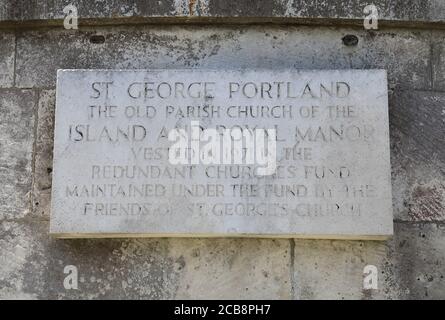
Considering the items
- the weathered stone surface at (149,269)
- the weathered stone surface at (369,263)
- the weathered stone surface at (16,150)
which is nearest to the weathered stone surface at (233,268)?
the weathered stone surface at (149,269)

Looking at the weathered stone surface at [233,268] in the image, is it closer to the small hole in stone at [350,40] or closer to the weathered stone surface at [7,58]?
the small hole in stone at [350,40]

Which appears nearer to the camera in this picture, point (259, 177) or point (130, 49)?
point (259, 177)

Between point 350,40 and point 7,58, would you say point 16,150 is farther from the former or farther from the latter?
point 350,40

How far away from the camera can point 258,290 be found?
456 centimetres

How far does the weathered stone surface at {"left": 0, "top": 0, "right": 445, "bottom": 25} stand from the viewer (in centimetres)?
488

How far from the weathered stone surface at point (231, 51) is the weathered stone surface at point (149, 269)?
45.3 inches

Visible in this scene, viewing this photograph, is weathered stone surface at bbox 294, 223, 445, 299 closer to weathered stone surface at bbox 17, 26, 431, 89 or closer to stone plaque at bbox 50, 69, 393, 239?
stone plaque at bbox 50, 69, 393, 239

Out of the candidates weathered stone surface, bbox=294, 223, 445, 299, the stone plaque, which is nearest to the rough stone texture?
weathered stone surface, bbox=294, 223, 445, 299

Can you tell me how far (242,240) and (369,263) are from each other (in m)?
0.79

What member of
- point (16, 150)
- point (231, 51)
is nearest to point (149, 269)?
point (16, 150)

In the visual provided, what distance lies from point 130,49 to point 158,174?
37.5 inches

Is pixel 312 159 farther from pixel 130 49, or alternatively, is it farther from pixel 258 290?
pixel 130 49
